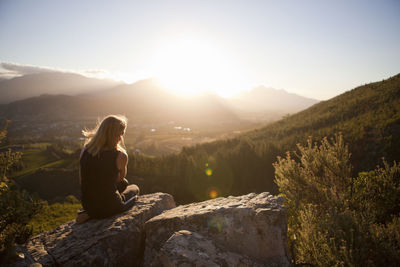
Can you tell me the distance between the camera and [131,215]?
407 cm

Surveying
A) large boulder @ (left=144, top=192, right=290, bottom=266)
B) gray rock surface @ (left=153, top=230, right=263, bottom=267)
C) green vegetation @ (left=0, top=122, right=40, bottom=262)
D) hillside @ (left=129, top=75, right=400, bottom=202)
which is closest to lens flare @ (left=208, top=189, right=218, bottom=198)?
hillside @ (left=129, top=75, right=400, bottom=202)

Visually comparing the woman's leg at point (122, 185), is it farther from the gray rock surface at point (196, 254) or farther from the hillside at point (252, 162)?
the hillside at point (252, 162)

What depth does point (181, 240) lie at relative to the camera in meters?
3.07

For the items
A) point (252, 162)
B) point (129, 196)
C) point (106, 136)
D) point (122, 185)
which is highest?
point (106, 136)

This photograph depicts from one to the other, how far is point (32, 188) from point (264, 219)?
38.4 m

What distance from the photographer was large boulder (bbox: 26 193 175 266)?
10.3 feet

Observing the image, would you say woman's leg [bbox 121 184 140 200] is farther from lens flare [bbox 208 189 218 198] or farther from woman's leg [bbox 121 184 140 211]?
lens flare [bbox 208 189 218 198]

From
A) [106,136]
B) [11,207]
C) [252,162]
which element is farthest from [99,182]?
[252,162]

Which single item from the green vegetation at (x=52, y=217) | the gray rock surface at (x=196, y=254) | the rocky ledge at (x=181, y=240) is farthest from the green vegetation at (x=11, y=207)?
the green vegetation at (x=52, y=217)

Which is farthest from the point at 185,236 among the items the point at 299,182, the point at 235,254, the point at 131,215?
the point at 299,182

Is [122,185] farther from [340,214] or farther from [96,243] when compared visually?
[340,214]

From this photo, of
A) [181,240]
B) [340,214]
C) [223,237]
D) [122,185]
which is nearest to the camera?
[181,240]

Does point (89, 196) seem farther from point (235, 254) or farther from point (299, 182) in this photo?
point (299, 182)

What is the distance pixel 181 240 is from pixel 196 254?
1.04ft
